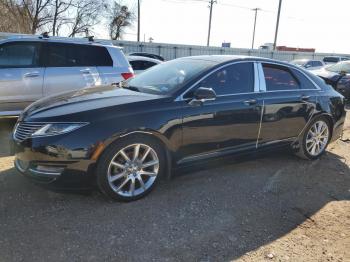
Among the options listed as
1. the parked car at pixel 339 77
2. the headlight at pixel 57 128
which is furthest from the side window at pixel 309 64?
the headlight at pixel 57 128

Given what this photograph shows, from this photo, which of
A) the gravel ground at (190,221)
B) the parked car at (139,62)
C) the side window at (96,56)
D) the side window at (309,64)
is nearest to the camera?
the gravel ground at (190,221)

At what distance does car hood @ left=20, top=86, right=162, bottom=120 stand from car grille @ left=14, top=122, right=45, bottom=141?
4.5 inches

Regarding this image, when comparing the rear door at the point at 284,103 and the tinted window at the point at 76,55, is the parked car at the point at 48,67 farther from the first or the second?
the rear door at the point at 284,103

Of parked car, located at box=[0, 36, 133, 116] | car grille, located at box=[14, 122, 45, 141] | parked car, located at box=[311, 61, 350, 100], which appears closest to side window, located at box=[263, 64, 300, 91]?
car grille, located at box=[14, 122, 45, 141]

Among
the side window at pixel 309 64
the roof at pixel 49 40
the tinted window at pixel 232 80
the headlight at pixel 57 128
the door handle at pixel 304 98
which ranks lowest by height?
the side window at pixel 309 64

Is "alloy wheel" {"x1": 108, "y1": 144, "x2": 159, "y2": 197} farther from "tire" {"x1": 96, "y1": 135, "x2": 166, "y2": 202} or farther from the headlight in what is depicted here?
the headlight

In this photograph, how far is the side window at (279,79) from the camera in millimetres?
4914

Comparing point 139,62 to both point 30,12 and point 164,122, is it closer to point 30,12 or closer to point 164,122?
point 164,122

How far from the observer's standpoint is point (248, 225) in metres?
A: 3.56

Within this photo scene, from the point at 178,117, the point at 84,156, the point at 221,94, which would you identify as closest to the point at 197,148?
the point at 178,117

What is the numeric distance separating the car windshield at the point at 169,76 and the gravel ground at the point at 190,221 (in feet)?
3.39

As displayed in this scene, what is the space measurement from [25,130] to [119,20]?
42.2 m

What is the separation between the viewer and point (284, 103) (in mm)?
4961

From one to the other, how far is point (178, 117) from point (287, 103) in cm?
184
